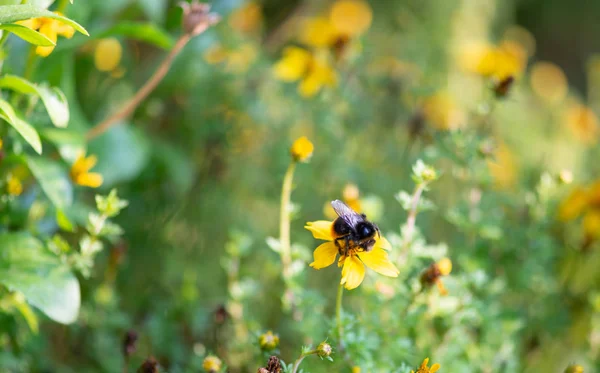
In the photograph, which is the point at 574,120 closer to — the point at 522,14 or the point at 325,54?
the point at 325,54

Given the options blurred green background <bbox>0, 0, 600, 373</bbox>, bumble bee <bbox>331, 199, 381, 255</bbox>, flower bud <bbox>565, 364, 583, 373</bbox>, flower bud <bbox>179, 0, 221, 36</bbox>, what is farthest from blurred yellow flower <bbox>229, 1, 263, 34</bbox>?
flower bud <bbox>565, 364, 583, 373</bbox>

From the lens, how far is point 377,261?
729mm

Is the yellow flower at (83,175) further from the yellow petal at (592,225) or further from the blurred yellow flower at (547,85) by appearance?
the blurred yellow flower at (547,85)

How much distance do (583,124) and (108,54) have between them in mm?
1575

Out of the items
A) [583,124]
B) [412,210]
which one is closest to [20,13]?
[412,210]

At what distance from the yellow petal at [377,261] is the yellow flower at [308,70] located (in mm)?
715

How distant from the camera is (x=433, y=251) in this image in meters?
0.90

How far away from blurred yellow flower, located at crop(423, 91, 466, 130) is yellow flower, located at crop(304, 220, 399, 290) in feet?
3.92

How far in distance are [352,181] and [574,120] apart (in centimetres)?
116

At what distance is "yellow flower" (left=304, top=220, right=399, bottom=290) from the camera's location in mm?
705

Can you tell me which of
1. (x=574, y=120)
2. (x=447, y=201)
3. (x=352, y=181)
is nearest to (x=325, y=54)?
(x=352, y=181)

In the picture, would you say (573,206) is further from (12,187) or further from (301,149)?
(12,187)

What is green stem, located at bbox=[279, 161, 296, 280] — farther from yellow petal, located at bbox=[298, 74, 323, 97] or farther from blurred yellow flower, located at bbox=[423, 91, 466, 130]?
blurred yellow flower, located at bbox=[423, 91, 466, 130]

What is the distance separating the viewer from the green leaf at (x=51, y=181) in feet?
2.82
